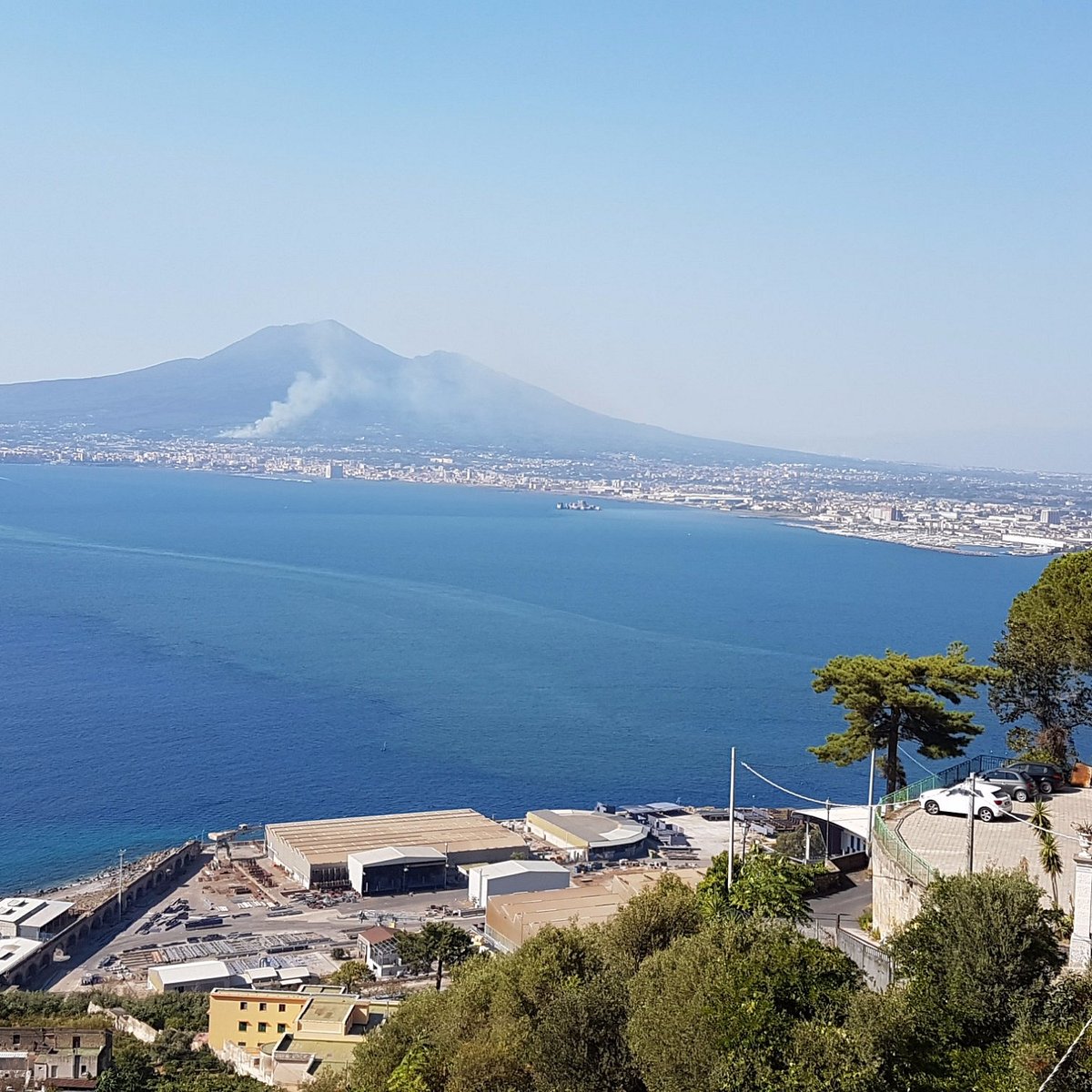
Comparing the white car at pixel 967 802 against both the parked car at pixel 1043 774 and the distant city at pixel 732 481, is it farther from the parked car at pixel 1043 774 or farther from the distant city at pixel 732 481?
the distant city at pixel 732 481

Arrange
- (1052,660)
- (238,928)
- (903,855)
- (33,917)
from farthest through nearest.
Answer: (238,928), (33,917), (1052,660), (903,855)

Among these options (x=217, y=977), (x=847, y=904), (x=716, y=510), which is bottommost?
(x=217, y=977)

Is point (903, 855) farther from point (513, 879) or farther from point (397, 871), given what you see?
point (397, 871)

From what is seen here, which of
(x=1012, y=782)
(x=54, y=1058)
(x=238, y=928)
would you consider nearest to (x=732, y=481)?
(x=238, y=928)

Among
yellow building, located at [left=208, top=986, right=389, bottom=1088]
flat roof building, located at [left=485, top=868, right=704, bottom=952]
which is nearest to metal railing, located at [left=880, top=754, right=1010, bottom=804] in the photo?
yellow building, located at [left=208, top=986, right=389, bottom=1088]

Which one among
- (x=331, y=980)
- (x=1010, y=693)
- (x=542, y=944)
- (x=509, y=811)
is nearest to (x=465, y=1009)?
(x=542, y=944)

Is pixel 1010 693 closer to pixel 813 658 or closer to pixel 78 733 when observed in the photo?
pixel 78 733

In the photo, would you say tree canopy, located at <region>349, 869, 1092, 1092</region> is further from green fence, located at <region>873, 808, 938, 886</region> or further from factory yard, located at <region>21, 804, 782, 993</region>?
factory yard, located at <region>21, 804, 782, 993</region>
